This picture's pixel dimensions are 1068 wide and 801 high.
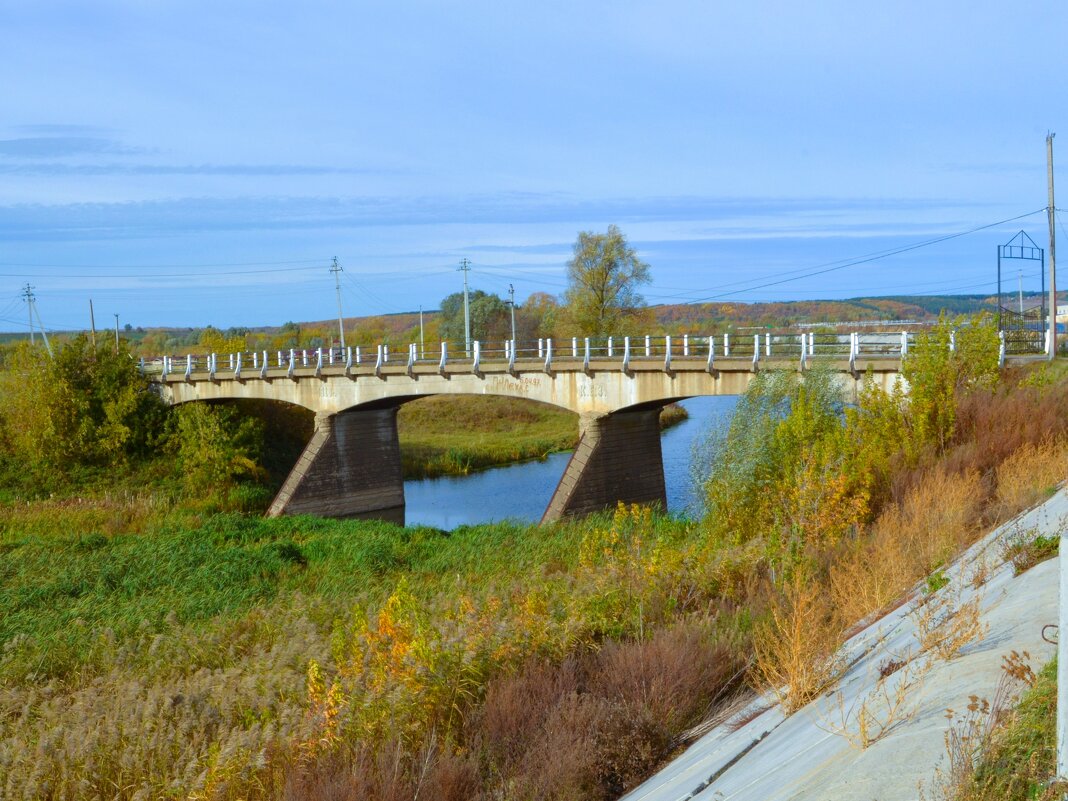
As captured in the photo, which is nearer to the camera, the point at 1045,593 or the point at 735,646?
the point at 1045,593

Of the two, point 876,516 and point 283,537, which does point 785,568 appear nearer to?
point 876,516

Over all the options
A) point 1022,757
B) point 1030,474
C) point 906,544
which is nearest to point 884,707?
point 1022,757

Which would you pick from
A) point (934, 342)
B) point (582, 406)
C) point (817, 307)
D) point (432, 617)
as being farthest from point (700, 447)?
point (817, 307)

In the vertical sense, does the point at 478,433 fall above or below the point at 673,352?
below

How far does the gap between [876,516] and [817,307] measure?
463 ft

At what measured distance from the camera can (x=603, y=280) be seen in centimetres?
6322

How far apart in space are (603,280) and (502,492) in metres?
26.0

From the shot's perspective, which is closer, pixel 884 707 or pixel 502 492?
pixel 884 707

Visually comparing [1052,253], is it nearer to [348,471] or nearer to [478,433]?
[348,471]

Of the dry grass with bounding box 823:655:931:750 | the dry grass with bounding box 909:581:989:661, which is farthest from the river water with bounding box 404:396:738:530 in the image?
the dry grass with bounding box 823:655:931:750

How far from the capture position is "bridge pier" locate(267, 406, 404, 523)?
38125 millimetres

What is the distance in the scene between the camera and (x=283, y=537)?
28047 mm

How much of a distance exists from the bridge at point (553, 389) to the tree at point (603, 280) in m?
22.5

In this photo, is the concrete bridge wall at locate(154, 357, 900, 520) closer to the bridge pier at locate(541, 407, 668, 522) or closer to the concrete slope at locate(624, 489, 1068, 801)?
the bridge pier at locate(541, 407, 668, 522)
